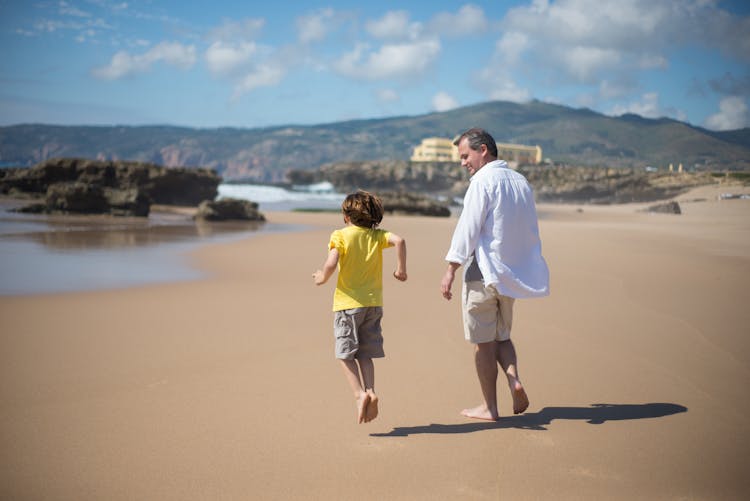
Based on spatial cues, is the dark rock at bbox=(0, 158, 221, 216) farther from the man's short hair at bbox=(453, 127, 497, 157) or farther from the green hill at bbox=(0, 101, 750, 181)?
the man's short hair at bbox=(453, 127, 497, 157)

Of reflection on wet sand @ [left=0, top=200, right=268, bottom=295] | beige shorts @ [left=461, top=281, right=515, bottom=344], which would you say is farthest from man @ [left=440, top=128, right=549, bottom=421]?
reflection on wet sand @ [left=0, top=200, right=268, bottom=295]

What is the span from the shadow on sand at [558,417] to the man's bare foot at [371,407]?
0.10 m

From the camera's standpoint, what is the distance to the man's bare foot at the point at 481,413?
3902mm

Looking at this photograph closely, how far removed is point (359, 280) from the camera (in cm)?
390

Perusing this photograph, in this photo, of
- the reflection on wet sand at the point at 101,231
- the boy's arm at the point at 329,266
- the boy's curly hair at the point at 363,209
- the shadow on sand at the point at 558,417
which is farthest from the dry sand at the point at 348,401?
the reflection on wet sand at the point at 101,231

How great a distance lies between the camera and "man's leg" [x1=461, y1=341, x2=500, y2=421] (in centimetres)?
391

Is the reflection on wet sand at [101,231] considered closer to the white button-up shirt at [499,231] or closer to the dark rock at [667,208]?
the white button-up shirt at [499,231]

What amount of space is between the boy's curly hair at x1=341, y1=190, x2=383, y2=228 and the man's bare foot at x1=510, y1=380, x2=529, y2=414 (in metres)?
1.35

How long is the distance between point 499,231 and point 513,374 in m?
0.92

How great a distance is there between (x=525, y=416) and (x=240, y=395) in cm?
193

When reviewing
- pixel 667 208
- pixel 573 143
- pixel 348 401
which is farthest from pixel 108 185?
pixel 573 143

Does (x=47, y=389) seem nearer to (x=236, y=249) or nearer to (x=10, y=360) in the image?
(x=10, y=360)

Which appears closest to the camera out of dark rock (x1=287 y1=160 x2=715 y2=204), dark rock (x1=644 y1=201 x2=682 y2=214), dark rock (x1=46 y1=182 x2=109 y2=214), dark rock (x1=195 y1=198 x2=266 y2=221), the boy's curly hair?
the boy's curly hair

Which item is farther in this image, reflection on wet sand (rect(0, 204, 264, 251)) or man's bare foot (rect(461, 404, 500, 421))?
reflection on wet sand (rect(0, 204, 264, 251))
